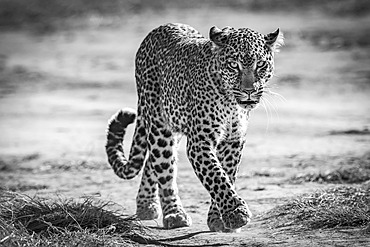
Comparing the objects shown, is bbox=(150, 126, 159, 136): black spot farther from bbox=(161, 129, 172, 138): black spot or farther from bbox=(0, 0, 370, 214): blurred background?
bbox=(0, 0, 370, 214): blurred background

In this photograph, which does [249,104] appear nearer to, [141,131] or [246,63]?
[246,63]

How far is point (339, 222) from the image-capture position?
7758 mm

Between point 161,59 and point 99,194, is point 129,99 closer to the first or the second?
point 99,194

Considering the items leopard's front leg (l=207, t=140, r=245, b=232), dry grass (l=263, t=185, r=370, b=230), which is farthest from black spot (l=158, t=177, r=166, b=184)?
dry grass (l=263, t=185, r=370, b=230)

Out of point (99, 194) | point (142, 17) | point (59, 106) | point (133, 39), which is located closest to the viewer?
point (99, 194)

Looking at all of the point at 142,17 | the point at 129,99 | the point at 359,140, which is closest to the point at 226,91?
the point at 359,140

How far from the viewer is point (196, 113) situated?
25.9 ft

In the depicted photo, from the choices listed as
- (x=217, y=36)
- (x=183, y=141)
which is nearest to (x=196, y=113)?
(x=217, y=36)

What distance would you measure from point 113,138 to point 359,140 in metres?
4.38

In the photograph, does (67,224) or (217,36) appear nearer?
(67,224)

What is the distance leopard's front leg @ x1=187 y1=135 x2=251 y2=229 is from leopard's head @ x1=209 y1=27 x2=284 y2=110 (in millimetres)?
501

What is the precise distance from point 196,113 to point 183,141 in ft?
17.0

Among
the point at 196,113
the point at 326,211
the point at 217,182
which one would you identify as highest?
the point at 196,113

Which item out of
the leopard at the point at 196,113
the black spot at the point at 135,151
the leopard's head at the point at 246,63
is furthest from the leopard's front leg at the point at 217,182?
the black spot at the point at 135,151
